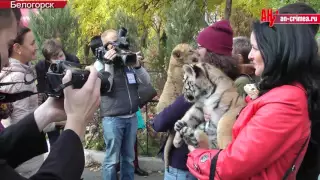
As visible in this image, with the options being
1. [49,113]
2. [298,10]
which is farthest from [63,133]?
[298,10]

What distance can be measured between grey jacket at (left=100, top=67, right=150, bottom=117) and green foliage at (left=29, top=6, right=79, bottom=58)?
3.34m

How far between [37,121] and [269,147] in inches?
40.8

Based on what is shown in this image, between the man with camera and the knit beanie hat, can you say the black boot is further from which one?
the knit beanie hat

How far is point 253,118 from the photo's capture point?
203 centimetres

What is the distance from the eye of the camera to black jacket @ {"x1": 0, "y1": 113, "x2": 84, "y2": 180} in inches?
59.0

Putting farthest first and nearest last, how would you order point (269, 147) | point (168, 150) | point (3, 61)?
point (168, 150) → point (269, 147) → point (3, 61)

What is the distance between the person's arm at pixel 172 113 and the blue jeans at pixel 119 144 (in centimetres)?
191

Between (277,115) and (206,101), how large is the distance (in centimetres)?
90

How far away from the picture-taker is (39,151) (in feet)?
6.47

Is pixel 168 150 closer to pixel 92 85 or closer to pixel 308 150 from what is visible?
pixel 308 150

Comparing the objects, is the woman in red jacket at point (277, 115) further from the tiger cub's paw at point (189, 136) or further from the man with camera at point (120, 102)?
the man with camera at point (120, 102)

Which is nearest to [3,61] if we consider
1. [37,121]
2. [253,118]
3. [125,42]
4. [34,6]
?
[34,6]

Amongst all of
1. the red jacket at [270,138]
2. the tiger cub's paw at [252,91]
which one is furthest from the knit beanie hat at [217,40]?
the red jacket at [270,138]

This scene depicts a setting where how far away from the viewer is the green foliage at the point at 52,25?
8.12 m
